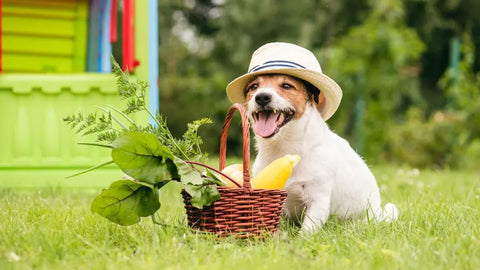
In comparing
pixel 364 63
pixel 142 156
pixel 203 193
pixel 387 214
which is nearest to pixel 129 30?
pixel 142 156

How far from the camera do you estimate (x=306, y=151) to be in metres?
2.95

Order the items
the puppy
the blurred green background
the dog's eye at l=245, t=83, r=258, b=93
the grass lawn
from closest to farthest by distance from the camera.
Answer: the grass lawn → the puppy → the dog's eye at l=245, t=83, r=258, b=93 → the blurred green background

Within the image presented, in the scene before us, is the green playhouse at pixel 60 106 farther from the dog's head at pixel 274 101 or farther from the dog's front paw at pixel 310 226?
the dog's front paw at pixel 310 226

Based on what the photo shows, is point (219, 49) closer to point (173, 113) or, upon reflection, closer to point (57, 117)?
point (173, 113)

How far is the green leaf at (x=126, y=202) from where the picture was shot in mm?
2518

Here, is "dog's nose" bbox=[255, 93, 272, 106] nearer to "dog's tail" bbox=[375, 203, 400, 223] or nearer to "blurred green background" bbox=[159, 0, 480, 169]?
"dog's tail" bbox=[375, 203, 400, 223]

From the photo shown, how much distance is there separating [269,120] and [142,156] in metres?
0.68

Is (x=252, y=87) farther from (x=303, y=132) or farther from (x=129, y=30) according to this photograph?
(x=129, y=30)

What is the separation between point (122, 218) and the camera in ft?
8.38

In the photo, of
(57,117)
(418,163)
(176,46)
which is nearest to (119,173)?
(57,117)

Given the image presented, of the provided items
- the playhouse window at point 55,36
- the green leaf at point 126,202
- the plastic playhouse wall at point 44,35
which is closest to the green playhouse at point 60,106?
the green leaf at point 126,202

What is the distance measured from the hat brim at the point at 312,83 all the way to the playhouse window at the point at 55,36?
398 cm

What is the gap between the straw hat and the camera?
9.25ft

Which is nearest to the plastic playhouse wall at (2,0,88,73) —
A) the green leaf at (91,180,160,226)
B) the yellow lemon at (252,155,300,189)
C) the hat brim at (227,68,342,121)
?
the hat brim at (227,68,342,121)
